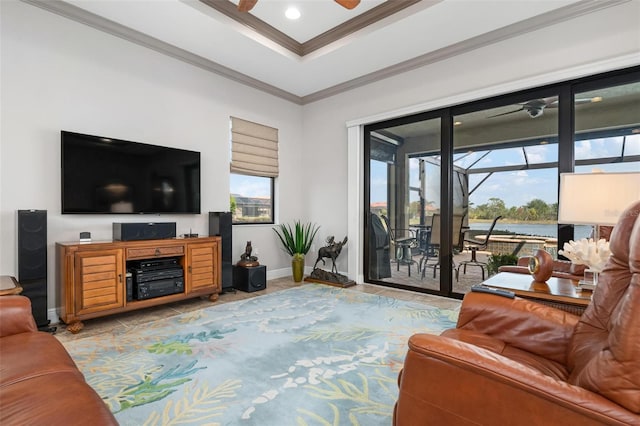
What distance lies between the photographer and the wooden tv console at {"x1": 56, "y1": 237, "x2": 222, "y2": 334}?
2.71 meters

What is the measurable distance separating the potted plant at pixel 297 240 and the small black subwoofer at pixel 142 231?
1.82 m

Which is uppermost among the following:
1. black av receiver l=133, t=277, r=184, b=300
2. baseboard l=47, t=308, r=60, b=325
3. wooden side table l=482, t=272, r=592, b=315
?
wooden side table l=482, t=272, r=592, b=315

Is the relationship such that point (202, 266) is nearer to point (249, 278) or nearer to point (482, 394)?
point (249, 278)

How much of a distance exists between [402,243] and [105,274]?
3.50m

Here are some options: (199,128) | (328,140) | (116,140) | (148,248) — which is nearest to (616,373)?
(148,248)

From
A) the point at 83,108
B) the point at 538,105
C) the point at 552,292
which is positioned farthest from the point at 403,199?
the point at 83,108

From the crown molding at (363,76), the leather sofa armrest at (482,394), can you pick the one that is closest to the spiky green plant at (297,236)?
the crown molding at (363,76)

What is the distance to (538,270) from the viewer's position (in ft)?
6.31

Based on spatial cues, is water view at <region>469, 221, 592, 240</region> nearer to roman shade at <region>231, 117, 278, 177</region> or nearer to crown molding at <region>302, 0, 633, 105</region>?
crown molding at <region>302, 0, 633, 105</region>

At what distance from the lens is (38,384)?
1.04m

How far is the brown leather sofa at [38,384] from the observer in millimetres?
892

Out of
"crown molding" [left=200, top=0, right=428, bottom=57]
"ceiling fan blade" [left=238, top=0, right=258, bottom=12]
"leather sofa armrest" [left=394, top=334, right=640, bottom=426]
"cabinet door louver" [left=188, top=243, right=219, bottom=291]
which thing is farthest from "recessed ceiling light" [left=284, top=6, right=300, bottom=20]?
"leather sofa armrest" [left=394, top=334, right=640, bottom=426]

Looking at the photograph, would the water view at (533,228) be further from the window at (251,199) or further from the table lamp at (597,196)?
the window at (251,199)

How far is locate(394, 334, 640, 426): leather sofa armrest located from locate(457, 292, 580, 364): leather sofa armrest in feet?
2.09
